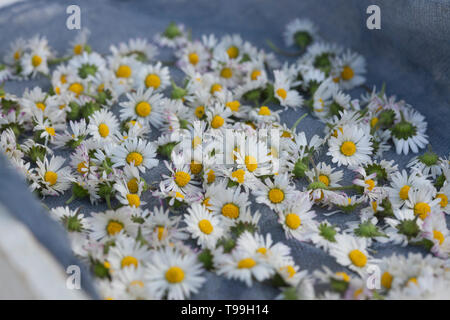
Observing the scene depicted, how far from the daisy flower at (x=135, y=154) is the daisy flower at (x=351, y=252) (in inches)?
10.9

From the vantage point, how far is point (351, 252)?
0.58 metres

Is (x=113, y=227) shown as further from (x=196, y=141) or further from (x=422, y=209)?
(x=422, y=209)

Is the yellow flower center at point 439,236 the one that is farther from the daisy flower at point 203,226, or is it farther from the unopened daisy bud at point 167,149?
the unopened daisy bud at point 167,149

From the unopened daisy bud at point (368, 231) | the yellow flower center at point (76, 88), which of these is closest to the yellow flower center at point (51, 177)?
the yellow flower center at point (76, 88)

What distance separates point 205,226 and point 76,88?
1.28 ft

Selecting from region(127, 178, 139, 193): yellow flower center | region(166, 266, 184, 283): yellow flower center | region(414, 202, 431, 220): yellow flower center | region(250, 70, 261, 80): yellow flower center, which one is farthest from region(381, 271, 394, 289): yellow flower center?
region(250, 70, 261, 80): yellow flower center

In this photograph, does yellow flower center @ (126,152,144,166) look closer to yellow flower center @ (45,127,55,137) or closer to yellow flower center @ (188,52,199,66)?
yellow flower center @ (45,127,55,137)

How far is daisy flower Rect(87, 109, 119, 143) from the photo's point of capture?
2.34 feet

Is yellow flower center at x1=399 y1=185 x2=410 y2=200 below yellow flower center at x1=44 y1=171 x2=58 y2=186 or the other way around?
below

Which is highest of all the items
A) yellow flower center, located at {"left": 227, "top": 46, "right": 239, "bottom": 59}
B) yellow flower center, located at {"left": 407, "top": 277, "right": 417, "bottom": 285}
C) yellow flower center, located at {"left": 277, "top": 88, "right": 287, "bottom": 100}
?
yellow flower center, located at {"left": 227, "top": 46, "right": 239, "bottom": 59}

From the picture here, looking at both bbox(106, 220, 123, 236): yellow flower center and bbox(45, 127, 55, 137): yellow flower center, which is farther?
bbox(45, 127, 55, 137): yellow flower center

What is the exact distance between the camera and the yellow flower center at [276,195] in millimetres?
633

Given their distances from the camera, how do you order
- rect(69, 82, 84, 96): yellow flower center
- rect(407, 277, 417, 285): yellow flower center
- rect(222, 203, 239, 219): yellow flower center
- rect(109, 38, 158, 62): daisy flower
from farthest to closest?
rect(109, 38, 158, 62): daisy flower
rect(69, 82, 84, 96): yellow flower center
rect(222, 203, 239, 219): yellow flower center
rect(407, 277, 417, 285): yellow flower center

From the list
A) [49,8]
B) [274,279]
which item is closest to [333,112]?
[274,279]
